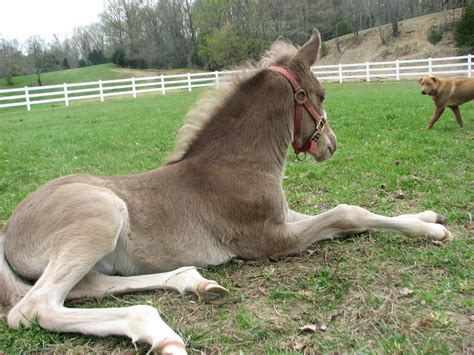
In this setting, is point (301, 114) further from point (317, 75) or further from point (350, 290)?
point (317, 75)

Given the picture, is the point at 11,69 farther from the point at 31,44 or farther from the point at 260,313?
the point at 260,313

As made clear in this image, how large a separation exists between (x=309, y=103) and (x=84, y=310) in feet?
8.88

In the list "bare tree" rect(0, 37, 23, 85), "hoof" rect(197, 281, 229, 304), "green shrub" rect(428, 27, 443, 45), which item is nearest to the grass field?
"hoof" rect(197, 281, 229, 304)

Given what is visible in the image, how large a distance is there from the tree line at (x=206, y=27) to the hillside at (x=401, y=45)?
64.9 inches

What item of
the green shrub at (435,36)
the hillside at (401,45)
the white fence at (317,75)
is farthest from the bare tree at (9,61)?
the green shrub at (435,36)

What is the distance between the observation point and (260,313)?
10.0 feet

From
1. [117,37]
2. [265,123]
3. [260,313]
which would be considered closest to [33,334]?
[260,313]

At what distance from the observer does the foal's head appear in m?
4.28

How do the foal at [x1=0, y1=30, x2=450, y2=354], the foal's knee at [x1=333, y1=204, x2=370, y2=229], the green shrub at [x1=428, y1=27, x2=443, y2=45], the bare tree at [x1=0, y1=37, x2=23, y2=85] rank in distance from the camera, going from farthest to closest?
the bare tree at [x1=0, y1=37, x2=23, y2=85], the green shrub at [x1=428, y1=27, x2=443, y2=45], the foal's knee at [x1=333, y1=204, x2=370, y2=229], the foal at [x1=0, y1=30, x2=450, y2=354]

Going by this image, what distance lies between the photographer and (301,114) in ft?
14.0

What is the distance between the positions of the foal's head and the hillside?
149ft

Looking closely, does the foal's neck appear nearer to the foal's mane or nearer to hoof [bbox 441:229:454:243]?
the foal's mane

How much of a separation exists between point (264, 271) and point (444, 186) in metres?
3.27

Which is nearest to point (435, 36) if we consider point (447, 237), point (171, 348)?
point (447, 237)
